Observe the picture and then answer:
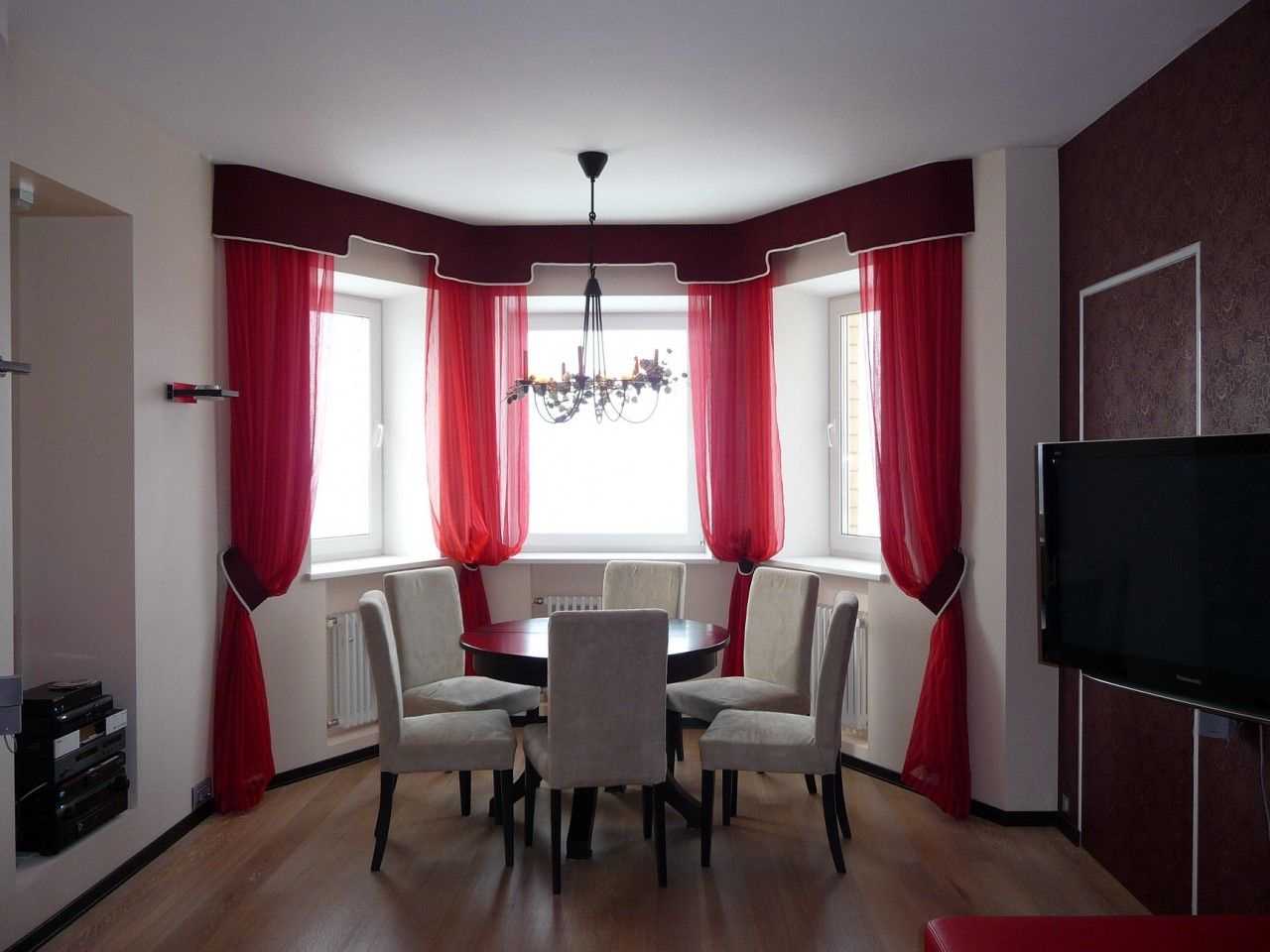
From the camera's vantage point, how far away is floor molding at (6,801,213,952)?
115 inches

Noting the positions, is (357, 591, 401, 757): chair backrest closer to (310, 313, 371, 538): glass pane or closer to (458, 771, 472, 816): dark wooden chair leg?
(458, 771, 472, 816): dark wooden chair leg

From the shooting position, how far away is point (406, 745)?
138 inches

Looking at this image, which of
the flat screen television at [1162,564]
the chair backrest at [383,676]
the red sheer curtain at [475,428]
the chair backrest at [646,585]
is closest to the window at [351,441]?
the red sheer curtain at [475,428]

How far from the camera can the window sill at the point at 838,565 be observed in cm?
464

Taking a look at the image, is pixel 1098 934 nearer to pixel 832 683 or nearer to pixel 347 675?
pixel 832 683

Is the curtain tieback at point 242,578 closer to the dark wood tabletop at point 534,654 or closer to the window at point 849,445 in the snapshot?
the dark wood tabletop at point 534,654

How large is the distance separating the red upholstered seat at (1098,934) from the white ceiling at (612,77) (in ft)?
7.70

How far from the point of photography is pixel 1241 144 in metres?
2.66

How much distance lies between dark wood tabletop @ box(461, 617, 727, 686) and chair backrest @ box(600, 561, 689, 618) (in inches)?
24.7

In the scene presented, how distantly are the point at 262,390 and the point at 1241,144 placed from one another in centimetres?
373

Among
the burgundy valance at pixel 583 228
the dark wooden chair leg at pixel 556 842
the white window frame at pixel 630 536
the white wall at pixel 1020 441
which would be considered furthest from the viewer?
the white window frame at pixel 630 536

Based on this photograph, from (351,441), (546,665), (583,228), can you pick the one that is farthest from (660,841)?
(583,228)

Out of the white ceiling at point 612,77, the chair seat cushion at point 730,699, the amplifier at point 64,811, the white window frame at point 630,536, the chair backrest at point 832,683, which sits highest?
the white ceiling at point 612,77

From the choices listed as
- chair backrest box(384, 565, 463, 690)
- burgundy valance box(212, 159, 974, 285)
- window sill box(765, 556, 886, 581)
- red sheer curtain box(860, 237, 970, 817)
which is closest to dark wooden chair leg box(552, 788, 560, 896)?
chair backrest box(384, 565, 463, 690)
